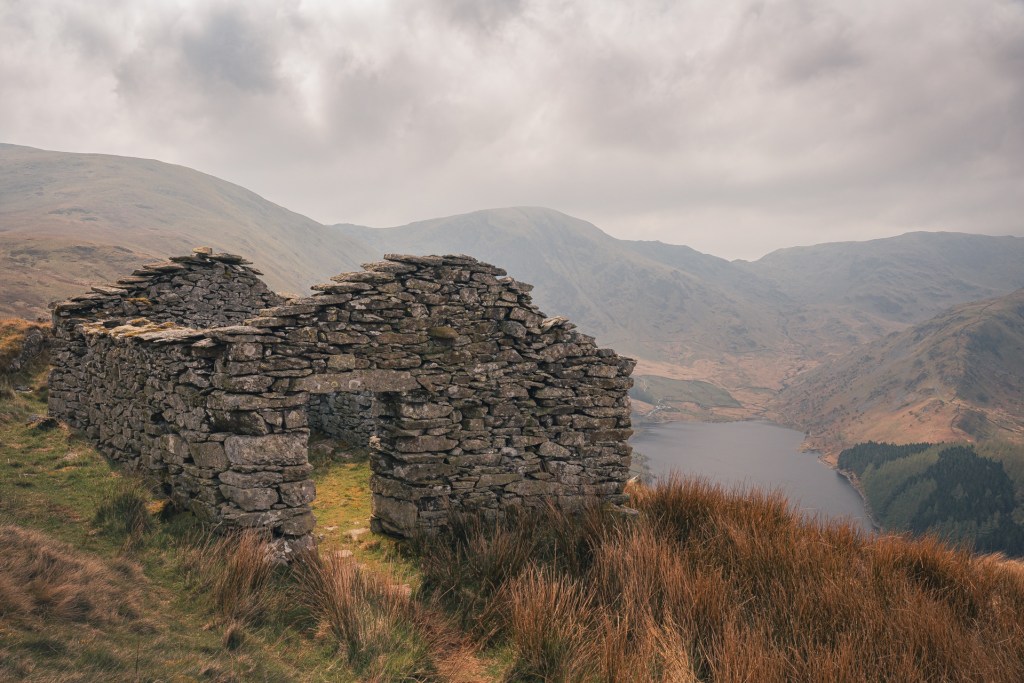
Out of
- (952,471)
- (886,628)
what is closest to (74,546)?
(886,628)

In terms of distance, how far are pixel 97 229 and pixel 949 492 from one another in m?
164

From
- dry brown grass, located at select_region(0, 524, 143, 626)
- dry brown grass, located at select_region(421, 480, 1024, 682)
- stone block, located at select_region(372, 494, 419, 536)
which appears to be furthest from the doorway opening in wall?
dry brown grass, located at select_region(0, 524, 143, 626)

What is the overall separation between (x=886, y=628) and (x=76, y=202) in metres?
188

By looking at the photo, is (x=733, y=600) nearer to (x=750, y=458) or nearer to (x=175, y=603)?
(x=175, y=603)

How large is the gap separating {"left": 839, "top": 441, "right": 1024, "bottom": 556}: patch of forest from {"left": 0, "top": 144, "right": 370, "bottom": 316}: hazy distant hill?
102832 mm

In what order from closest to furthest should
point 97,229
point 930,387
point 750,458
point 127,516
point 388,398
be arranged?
point 127,516
point 388,398
point 750,458
point 97,229
point 930,387

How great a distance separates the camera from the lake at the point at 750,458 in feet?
278

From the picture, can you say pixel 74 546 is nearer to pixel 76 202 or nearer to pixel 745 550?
pixel 745 550

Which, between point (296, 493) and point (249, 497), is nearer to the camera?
point (249, 497)

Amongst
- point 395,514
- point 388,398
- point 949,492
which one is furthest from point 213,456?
point 949,492

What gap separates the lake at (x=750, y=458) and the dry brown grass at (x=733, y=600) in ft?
235

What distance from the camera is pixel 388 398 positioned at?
267 inches

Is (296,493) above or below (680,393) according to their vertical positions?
above

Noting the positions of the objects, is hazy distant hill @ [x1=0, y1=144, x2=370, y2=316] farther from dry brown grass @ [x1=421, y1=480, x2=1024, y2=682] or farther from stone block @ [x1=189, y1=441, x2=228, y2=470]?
dry brown grass @ [x1=421, y1=480, x2=1024, y2=682]
